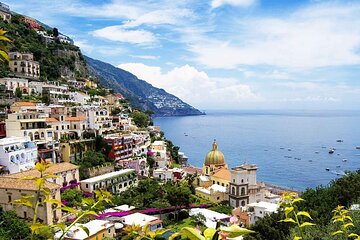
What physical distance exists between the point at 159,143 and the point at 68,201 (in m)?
17.1

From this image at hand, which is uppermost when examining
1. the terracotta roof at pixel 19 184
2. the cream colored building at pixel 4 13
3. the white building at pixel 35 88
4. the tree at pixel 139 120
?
the cream colored building at pixel 4 13

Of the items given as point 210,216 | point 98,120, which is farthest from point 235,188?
point 98,120

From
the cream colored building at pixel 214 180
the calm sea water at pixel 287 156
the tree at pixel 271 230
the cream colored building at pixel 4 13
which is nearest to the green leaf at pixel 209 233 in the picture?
the tree at pixel 271 230

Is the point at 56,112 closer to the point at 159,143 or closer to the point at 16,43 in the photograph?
the point at 159,143

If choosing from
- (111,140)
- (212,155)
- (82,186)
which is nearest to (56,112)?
(111,140)

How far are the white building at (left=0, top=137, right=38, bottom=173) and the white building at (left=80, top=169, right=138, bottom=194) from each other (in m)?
3.54

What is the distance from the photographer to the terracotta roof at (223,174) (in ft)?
98.4

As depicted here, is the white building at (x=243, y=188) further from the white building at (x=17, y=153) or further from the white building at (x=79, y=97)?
the white building at (x=79, y=97)

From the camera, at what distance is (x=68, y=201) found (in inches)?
743

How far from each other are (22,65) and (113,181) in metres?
19.9

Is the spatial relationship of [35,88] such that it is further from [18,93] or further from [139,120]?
[139,120]

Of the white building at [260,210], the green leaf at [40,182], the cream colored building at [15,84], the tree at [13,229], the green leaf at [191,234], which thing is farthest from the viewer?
the cream colored building at [15,84]

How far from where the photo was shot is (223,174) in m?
30.5

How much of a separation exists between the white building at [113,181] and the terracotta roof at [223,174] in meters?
8.26
